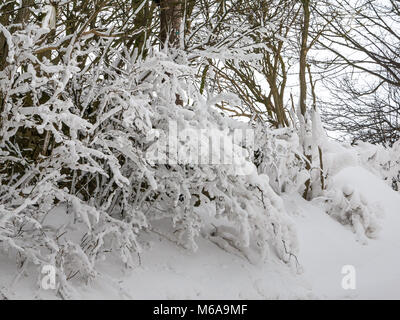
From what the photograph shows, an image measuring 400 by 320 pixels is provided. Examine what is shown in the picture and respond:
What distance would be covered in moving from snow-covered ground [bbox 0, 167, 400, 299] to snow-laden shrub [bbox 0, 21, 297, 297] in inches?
4.9

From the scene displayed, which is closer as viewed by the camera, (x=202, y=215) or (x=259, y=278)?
(x=259, y=278)

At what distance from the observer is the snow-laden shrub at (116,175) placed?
2.79m

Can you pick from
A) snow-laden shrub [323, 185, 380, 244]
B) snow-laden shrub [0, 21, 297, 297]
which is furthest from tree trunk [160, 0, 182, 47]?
snow-laden shrub [323, 185, 380, 244]

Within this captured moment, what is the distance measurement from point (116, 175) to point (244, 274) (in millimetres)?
1265

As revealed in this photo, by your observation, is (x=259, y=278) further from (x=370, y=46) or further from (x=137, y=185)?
(x=370, y=46)

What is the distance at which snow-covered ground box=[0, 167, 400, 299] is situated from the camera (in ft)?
9.40

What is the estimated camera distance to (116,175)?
2.72 metres

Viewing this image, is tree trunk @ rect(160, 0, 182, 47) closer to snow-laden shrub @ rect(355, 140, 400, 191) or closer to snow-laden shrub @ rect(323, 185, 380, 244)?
snow-laden shrub @ rect(323, 185, 380, 244)

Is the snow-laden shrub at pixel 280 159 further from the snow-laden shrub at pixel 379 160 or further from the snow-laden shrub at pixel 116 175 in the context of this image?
the snow-laden shrub at pixel 379 160

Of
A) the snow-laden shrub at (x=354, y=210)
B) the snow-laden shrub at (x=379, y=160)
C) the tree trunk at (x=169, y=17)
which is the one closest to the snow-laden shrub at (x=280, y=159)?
the snow-laden shrub at (x=354, y=210)

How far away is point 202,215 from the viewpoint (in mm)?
3994

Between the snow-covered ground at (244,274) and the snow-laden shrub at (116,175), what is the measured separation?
0.41 feet

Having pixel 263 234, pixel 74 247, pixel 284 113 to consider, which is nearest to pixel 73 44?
pixel 74 247
